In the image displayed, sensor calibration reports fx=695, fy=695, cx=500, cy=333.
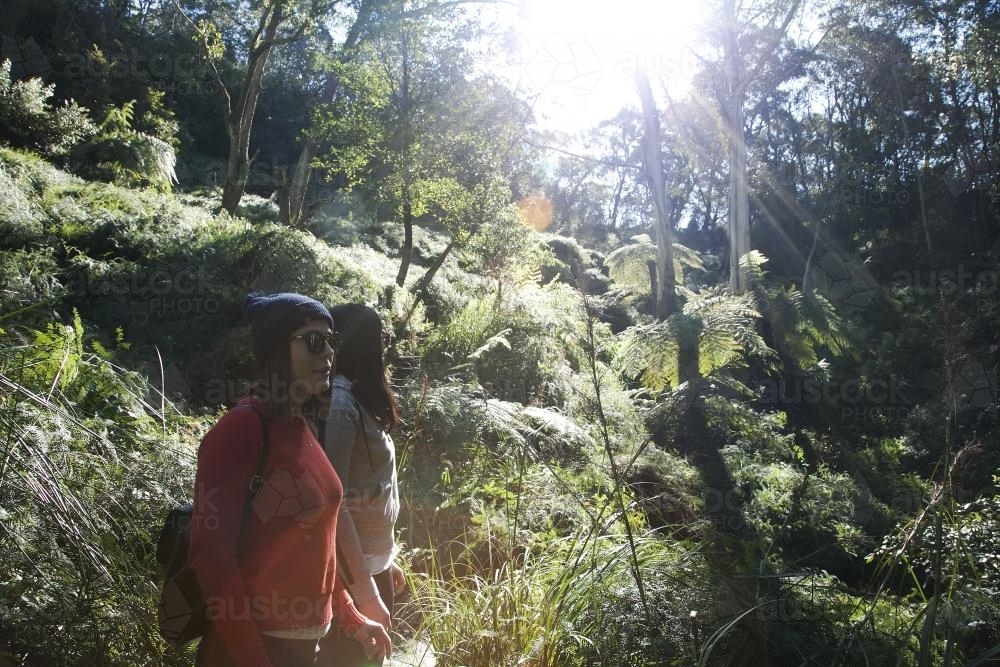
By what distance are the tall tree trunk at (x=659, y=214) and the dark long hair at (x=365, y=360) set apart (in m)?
9.62

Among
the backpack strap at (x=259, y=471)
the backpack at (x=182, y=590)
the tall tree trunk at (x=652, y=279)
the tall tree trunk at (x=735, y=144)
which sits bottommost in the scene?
the backpack at (x=182, y=590)

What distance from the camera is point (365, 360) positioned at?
2.63 m

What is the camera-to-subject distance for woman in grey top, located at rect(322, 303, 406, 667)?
7.50 feet

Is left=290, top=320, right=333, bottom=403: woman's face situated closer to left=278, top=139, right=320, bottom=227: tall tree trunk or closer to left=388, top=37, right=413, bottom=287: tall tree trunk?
left=388, top=37, right=413, bottom=287: tall tree trunk

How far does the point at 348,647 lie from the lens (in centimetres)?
216

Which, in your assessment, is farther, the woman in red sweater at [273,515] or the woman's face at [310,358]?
the woman's face at [310,358]

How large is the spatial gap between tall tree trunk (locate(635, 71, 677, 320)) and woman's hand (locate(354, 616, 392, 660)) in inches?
398

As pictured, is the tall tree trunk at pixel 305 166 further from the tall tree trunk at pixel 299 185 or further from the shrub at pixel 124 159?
the shrub at pixel 124 159

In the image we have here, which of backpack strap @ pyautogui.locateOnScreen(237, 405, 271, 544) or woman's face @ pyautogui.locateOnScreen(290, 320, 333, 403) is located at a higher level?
woman's face @ pyautogui.locateOnScreen(290, 320, 333, 403)

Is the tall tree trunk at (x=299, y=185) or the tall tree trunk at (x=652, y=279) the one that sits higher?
→ the tall tree trunk at (x=299, y=185)

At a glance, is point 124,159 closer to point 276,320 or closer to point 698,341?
point 698,341

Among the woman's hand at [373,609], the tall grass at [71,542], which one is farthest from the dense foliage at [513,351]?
the woman's hand at [373,609]

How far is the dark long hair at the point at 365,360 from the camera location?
2594mm

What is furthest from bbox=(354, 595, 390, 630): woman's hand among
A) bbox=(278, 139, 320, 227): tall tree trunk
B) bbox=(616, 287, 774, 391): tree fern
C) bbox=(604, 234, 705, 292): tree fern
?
bbox=(278, 139, 320, 227): tall tree trunk
